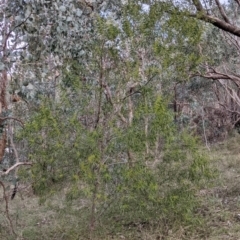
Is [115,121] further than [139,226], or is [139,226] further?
[139,226]

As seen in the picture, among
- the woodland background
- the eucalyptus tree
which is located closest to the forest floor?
the woodland background

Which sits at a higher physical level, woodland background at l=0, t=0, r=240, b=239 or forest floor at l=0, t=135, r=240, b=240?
woodland background at l=0, t=0, r=240, b=239

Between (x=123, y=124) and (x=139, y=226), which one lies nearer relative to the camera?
(x=123, y=124)

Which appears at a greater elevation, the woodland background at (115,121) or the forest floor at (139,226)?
the woodland background at (115,121)

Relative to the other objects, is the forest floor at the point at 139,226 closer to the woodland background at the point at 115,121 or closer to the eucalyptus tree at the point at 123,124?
the woodland background at the point at 115,121

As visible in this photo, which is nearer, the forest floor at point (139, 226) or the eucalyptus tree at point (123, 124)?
the eucalyptus tree at point (123, 124)

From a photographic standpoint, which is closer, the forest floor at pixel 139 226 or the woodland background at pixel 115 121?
the woodland background at pixel 115 121

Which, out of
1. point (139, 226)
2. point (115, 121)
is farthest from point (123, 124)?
point (139, 226)

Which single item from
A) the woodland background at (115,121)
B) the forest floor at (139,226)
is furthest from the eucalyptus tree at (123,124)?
the forest floor at (139,226)

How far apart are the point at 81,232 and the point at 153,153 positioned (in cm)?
125

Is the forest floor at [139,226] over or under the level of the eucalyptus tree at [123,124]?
under

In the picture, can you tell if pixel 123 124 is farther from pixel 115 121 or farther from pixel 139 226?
pixel 139 226

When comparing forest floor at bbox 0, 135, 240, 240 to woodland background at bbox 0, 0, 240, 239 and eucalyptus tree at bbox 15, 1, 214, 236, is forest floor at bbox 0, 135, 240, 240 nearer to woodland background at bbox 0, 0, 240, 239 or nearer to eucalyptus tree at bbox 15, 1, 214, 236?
woodland background at bbox 0, 0, 240, 239

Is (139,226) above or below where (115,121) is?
below
